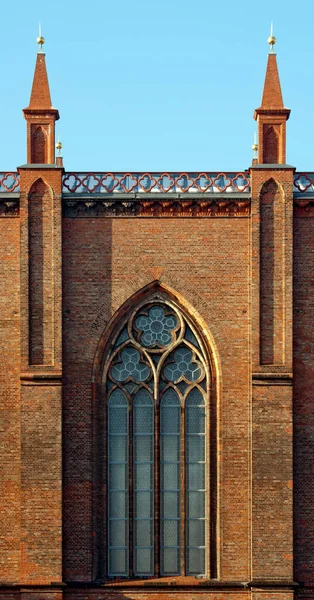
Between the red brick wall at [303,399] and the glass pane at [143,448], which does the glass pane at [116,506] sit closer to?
the glass pane at [143,448]

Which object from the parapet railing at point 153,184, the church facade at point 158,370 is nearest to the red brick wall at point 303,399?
the church facade at point 158,370

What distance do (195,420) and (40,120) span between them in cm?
779

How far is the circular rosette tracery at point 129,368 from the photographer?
24.2 meters

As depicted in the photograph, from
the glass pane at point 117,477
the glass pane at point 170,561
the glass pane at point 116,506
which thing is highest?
the glass pane at point 117,477

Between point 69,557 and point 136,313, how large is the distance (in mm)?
5710

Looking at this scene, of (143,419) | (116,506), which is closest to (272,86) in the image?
(143,419)

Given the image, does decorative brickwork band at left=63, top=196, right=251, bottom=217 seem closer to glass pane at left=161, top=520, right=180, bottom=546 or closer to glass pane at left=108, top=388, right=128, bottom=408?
glass pane at left=108, top=388, right=128, bottom=408

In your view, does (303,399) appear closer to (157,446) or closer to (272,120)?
(157,446)

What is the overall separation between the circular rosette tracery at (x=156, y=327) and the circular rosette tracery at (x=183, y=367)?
0.34 m

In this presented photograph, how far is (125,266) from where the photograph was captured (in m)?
24.1

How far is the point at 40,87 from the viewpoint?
24234mm

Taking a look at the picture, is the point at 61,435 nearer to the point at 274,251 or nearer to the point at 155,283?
the point at 155,283

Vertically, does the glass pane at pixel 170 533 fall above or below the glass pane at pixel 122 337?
below

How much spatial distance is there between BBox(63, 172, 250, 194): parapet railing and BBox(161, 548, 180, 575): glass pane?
27.1ft
